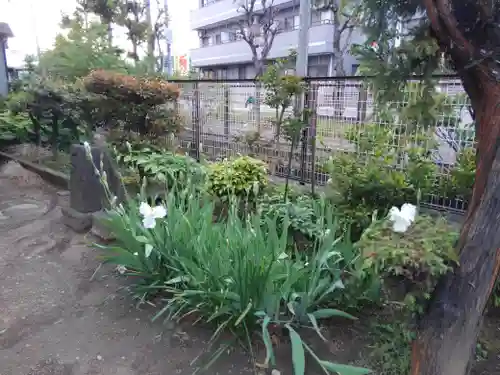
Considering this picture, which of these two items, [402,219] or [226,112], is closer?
[402,219]

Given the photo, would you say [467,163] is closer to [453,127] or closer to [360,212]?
[453,127]

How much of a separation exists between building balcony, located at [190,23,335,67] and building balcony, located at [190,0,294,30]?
1348 millimetres

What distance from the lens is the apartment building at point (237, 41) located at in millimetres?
17609

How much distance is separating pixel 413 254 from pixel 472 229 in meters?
0.31

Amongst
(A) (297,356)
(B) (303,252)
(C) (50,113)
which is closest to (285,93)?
(B) (303,252)

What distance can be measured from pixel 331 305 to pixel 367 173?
1033 millimetres

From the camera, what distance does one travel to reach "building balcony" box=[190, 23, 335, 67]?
17.5 metres

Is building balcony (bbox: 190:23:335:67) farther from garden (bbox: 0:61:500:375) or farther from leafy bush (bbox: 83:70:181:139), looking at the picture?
garden (bbox: 0:61:500:375)

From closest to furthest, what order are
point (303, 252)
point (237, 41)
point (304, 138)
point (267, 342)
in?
1. point (267, 342)
2. point (303, 252)
3. point (304, 138)
4. point (237, 41)

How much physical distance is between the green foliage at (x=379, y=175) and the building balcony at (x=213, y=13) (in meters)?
19.9

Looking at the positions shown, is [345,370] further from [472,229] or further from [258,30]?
[258,30]

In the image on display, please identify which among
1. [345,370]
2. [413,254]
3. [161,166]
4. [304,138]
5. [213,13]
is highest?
[213,13]

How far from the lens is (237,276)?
6.18 ft

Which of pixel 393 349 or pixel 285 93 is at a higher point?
pixel 285 93
